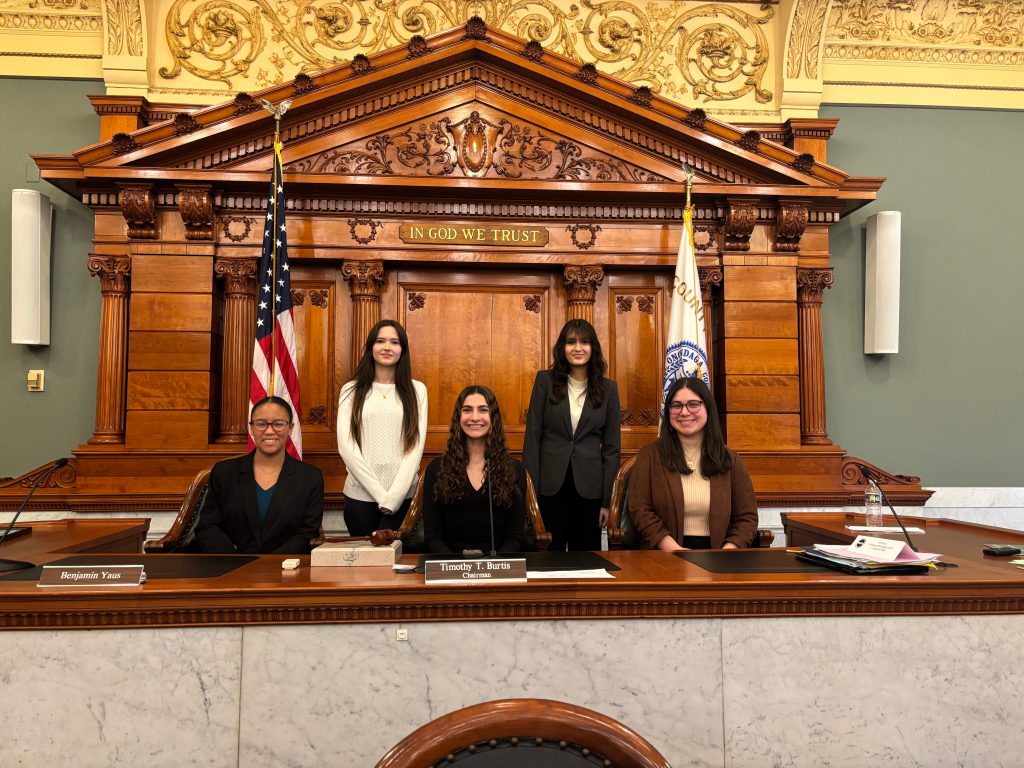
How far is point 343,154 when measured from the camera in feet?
15.9

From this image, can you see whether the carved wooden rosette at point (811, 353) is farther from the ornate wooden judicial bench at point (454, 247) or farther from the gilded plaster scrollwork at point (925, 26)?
the gilded plaster scrollwork at point (925, 26)

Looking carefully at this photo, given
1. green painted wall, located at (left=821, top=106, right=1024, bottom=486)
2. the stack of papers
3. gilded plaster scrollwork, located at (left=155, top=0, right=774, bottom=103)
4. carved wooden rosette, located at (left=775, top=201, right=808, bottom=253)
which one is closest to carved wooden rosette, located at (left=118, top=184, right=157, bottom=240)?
gilded plaster scrollwork, located at (left=155, top=0, right=774, bottom=103)

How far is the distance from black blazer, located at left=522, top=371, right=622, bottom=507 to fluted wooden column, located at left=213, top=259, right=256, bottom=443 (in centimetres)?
212

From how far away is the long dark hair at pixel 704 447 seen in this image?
3.11 m

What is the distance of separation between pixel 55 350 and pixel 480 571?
4547 mm

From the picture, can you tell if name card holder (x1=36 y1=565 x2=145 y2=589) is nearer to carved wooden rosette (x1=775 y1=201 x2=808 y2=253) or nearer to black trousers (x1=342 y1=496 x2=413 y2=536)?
black trousers (x1=342 y1=496 x2=413 y2=536)

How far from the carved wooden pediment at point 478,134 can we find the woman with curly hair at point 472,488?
7.55ft

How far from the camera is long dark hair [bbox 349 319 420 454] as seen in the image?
3637 millimetres

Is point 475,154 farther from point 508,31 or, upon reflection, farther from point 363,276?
point 508,31

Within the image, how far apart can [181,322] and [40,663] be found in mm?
3179

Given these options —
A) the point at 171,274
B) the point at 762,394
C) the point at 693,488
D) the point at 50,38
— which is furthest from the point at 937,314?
the point at 50,38

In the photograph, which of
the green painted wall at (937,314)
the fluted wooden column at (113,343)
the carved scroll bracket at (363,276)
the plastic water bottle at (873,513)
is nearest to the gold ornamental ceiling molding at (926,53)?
the green painted wall at (937,314)

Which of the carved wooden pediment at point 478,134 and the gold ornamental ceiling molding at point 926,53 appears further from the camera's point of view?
the gold ornamental ceiling molding at point 926,53

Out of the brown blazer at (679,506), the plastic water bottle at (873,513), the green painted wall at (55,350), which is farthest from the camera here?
the green painted wall at (55,350)
